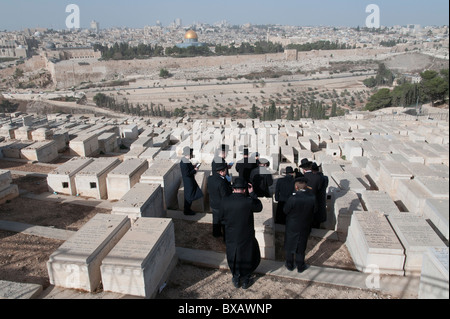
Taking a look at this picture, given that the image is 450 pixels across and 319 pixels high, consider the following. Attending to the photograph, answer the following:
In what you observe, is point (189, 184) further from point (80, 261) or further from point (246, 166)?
point (80, 261)

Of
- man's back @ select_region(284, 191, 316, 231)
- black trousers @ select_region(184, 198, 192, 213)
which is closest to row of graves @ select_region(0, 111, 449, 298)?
black trousers @ select_region(184, 198, 192, 213)

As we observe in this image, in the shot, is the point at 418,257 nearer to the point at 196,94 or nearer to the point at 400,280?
the point at 400,280

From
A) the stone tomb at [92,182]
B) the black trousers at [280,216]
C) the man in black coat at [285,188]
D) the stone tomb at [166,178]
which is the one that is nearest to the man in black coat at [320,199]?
the man in black coat at [285,188]

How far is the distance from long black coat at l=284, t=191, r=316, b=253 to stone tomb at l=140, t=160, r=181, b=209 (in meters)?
2.46

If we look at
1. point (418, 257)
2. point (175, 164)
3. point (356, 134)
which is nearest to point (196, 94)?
point (356, 134)

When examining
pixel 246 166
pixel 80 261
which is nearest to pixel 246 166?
pixel 246 166

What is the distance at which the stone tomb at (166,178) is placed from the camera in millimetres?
5516

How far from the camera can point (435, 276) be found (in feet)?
9.50

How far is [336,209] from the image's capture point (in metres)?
5.07

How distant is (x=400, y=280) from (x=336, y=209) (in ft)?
5.08

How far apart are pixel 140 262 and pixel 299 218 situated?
1714 mm

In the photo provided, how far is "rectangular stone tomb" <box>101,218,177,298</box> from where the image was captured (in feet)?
10.4

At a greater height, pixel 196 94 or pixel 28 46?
pixel 28 46
